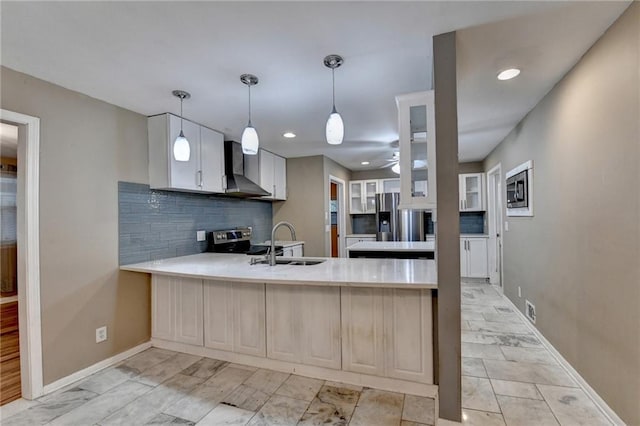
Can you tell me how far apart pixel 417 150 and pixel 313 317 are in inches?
55.0

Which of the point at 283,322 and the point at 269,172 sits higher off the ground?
the point at 269,172

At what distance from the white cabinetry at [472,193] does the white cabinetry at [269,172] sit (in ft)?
11.3

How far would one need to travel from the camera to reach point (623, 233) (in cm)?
163

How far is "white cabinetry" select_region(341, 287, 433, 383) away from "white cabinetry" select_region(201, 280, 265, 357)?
708 millimetres

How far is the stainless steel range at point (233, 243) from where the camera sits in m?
3.77

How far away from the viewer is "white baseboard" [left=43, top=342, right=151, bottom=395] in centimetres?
217

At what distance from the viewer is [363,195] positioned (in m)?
6.59

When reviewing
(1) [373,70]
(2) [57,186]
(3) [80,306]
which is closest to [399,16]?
(1) [373,70]

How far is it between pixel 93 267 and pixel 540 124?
13.6ft

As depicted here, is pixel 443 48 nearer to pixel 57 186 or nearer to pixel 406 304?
pixel 406 304

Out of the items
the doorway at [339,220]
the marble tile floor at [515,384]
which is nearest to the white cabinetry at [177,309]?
the marble tile floor at [515,384]

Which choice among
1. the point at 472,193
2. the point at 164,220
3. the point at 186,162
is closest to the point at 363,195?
the point at 472,193

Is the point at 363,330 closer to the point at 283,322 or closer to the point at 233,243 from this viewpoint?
the point at 283,322

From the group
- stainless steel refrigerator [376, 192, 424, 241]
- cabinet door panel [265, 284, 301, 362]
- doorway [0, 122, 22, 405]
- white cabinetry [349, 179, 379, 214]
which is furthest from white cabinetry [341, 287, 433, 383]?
white cabinetry [349, 179, 379, 214]
